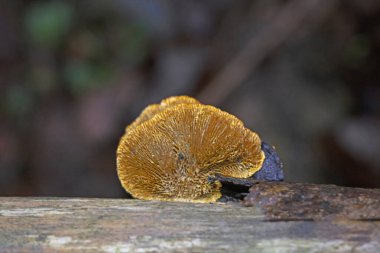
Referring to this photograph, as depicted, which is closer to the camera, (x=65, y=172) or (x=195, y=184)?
(x=195, y=184)

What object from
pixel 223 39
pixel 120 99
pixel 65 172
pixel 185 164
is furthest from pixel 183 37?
pixel 185 164

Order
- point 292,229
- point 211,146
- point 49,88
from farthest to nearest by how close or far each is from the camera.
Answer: point 49,88 < point 211,146 < point 292,229

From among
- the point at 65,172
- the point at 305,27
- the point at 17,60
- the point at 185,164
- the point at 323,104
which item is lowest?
the point at 65,172

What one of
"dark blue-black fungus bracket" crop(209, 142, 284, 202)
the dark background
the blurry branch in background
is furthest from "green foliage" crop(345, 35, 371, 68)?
"dark blue-black fungus bracket" crop(209, 142, 284, 202)

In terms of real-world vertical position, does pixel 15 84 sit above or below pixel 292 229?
above

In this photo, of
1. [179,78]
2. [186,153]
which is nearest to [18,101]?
[179,78]

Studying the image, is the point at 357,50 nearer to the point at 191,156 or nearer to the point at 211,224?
the point at 191,156

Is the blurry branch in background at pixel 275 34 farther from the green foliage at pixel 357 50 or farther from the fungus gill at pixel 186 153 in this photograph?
the fungus gill at pixel 186 153

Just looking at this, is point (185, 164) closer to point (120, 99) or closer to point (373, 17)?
point (120, 99)
